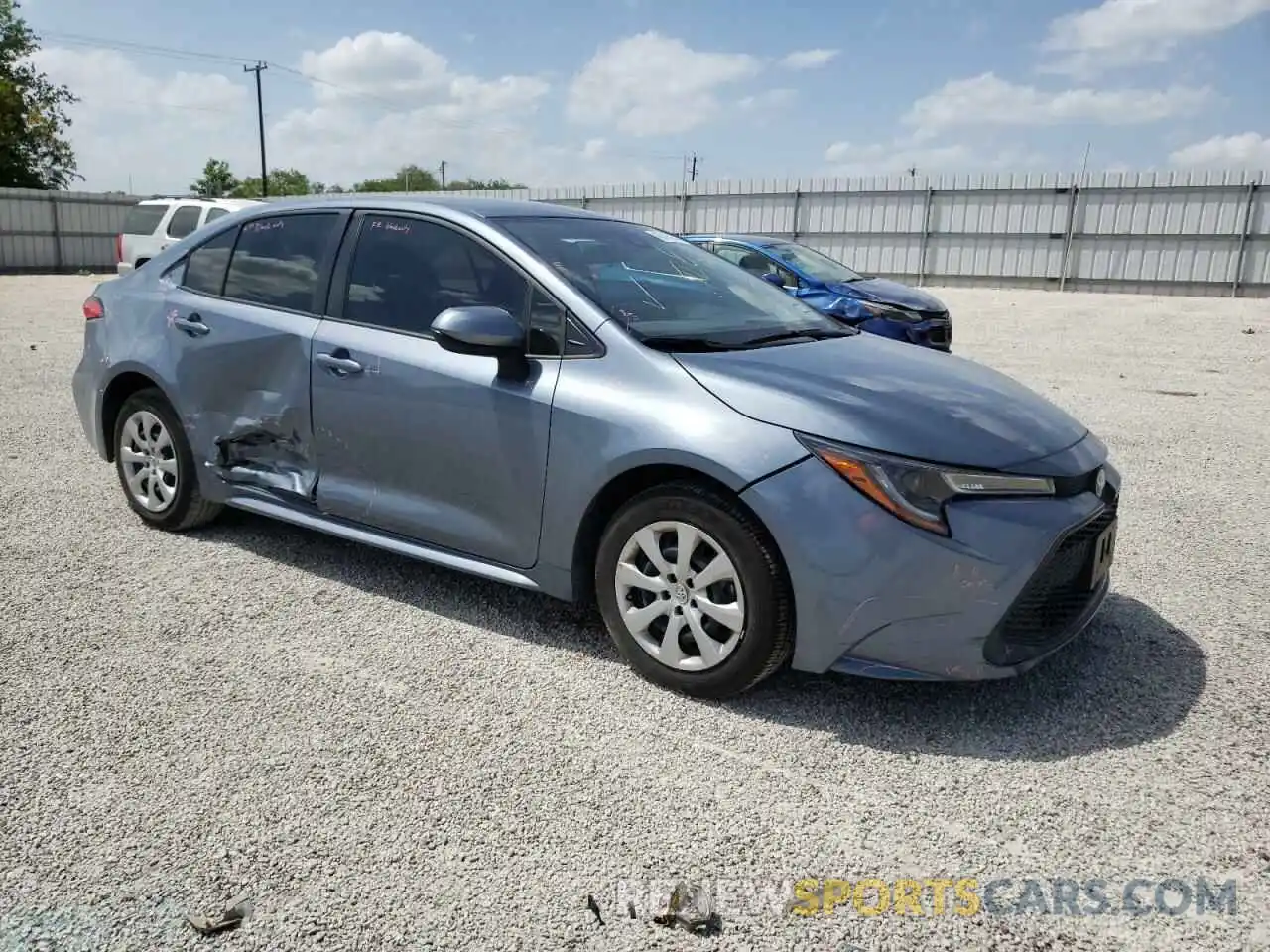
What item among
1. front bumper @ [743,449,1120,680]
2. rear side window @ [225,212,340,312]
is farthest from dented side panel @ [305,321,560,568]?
front bumper @ [743,449,1120,680]

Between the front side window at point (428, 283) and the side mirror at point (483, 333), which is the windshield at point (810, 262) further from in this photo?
the side mirror at point (483, 333)

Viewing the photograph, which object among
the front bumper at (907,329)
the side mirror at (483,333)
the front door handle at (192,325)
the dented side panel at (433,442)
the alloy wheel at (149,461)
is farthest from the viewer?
the front bumper at (907,329)

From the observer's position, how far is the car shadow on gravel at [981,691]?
3111 millimetres

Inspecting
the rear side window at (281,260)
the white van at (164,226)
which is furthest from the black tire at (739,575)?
the white van at (164,226)

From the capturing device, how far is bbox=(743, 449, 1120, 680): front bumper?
2916mm

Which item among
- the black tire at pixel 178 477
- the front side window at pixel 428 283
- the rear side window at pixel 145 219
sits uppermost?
the rear side window at pixel 145 219

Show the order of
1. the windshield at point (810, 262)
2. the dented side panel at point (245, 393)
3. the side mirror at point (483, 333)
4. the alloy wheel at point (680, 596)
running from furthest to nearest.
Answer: the windshield at point (810, 262)
the dented side panel at point (245, 393)
the side mirror at point (483, 333)
the alloy wheel at point (680, 596)

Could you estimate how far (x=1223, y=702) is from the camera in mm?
3344

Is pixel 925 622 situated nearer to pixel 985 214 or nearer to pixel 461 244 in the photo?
pixel 461 244

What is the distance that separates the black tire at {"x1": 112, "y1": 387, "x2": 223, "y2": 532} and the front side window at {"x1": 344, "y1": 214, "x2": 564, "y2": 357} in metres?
1.22

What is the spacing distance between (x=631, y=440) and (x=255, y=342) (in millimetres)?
1957

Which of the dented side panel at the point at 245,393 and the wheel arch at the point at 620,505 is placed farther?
the dented side panel at the point at 245,393

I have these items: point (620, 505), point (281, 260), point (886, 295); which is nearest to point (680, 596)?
point (620, 505)

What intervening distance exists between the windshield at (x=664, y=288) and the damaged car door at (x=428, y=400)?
20cm
